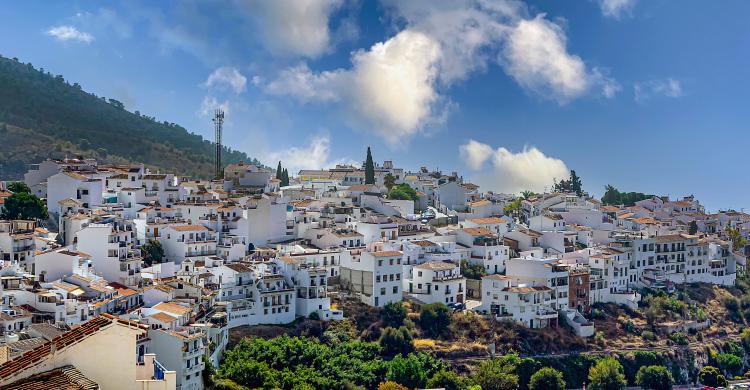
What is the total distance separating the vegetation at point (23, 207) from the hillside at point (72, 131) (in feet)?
115

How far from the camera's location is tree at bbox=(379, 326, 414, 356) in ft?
132

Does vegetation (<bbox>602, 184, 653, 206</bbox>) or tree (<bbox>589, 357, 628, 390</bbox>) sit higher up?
vegetation (<bbox>602, 184, 653, 206</bbox>)

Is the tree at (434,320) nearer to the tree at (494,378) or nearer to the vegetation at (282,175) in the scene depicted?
the tree at (494,378)

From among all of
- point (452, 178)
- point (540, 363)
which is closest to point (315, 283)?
point (540, 363)

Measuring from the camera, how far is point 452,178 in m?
73.9

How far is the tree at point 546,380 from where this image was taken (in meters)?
40.8

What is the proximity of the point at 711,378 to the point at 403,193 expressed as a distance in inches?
1071

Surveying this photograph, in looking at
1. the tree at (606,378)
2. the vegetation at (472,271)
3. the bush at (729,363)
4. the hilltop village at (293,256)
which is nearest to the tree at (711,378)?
the bush at (729,363)

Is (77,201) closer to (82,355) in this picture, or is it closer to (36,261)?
(36,261)

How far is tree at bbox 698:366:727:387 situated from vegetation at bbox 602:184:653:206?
3318cm

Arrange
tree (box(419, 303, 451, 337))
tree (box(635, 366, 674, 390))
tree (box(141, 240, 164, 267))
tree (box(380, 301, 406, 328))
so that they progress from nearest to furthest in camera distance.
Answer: tree (box(141, 240, 164, 267)) < tree (box(380, 301, 406, 328)) < tree (box(419, 303, 451, 337)) < tree (box(635, 366, 674, 390))

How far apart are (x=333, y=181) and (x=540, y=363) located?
34331 mm

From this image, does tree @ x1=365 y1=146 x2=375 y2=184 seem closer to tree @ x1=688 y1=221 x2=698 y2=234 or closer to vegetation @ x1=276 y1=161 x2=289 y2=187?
vegetation @ x1=276 y1=161 x2=289 y2=187

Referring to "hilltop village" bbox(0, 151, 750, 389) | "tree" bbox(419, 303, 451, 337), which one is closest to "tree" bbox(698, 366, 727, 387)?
"hilltop village" bbox(0, 151, 750, 389)
